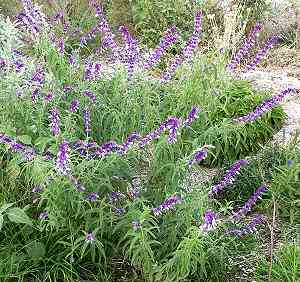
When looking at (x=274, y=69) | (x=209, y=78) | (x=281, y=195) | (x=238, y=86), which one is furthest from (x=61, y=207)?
(x=274, y=69)

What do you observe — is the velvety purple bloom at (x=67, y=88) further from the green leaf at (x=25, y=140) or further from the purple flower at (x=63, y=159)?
the purple flower at (x=63, y=159)

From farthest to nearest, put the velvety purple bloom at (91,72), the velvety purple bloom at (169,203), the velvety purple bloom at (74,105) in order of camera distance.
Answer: the velvety purple bloom at (91,72)
the velvety purple bloom at (74,105)
the velvety purple bloom at (169,203)

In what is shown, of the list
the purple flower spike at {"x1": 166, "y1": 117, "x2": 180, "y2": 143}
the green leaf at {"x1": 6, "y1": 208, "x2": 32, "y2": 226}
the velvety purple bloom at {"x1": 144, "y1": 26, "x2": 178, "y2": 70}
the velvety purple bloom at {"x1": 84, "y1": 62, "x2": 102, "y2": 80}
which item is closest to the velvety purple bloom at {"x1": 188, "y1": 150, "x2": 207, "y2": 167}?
the purple flower spike at {"x1": 166, "y1": 117, "x2": 180, "y2": 143}

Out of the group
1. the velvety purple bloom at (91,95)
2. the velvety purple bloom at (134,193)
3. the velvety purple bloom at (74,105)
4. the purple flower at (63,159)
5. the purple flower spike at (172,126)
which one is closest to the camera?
the purple flower at (63,159)

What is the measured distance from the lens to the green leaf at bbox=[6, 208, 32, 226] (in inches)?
107

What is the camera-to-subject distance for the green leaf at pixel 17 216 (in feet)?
8.91

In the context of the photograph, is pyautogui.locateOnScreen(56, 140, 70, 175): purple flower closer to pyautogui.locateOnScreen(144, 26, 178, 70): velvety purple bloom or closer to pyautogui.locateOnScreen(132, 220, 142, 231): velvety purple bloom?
pyautogui.locateOnScreen(132, 220, 142, 231): velvety purple bloom

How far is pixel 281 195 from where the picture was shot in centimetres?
392

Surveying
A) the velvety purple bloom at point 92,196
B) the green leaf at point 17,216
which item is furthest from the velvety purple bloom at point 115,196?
the green leaf at point 17,216

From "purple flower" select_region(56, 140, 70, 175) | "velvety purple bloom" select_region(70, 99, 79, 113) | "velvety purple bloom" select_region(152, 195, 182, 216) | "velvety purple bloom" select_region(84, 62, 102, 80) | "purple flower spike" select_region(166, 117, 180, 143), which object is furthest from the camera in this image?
"velvety purple bloom" select_region(84, 62, 102, 80)

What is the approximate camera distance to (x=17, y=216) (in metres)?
2.74

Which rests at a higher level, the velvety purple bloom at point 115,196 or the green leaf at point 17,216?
the green leaf at point 17,216

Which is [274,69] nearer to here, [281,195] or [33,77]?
[281,195]

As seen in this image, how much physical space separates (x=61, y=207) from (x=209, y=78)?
1.29 m
